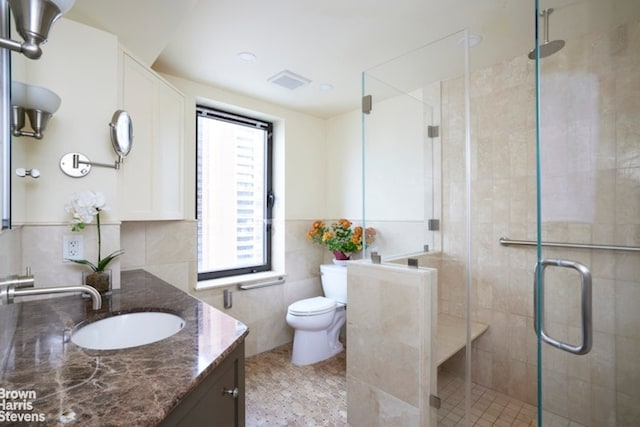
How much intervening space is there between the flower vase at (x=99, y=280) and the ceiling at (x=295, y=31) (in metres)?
1.22

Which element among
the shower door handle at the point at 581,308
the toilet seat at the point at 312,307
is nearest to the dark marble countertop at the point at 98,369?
the shower door handle at the point at 581,308

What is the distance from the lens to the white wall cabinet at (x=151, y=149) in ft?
5.41

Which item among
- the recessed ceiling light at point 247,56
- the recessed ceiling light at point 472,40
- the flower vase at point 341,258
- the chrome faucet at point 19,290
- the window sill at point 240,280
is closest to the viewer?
the chrome faucet at point 19,290

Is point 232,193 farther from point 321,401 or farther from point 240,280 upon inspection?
point 321,401

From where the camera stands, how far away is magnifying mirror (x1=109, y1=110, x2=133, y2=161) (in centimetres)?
145

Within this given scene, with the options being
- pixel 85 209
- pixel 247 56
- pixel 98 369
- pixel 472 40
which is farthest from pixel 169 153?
pixel 472 40

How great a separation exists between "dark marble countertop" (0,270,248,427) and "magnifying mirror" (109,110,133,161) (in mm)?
781

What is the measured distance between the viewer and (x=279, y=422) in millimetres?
1755

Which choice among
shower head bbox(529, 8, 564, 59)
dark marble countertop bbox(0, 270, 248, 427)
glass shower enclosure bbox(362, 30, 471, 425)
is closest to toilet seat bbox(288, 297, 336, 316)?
glass shower enclosure bbox(362, 30, 471, 425)

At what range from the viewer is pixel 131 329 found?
119cm

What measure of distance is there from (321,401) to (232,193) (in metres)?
1.87

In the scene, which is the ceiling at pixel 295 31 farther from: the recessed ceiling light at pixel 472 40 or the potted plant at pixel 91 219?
the potted plant at pixel 91 219

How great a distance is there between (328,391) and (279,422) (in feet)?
1.47

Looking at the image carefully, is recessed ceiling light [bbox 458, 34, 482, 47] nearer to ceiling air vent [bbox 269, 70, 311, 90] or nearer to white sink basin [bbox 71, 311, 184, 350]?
ceiling air vent [bbox 269, 70, 311, 90]
